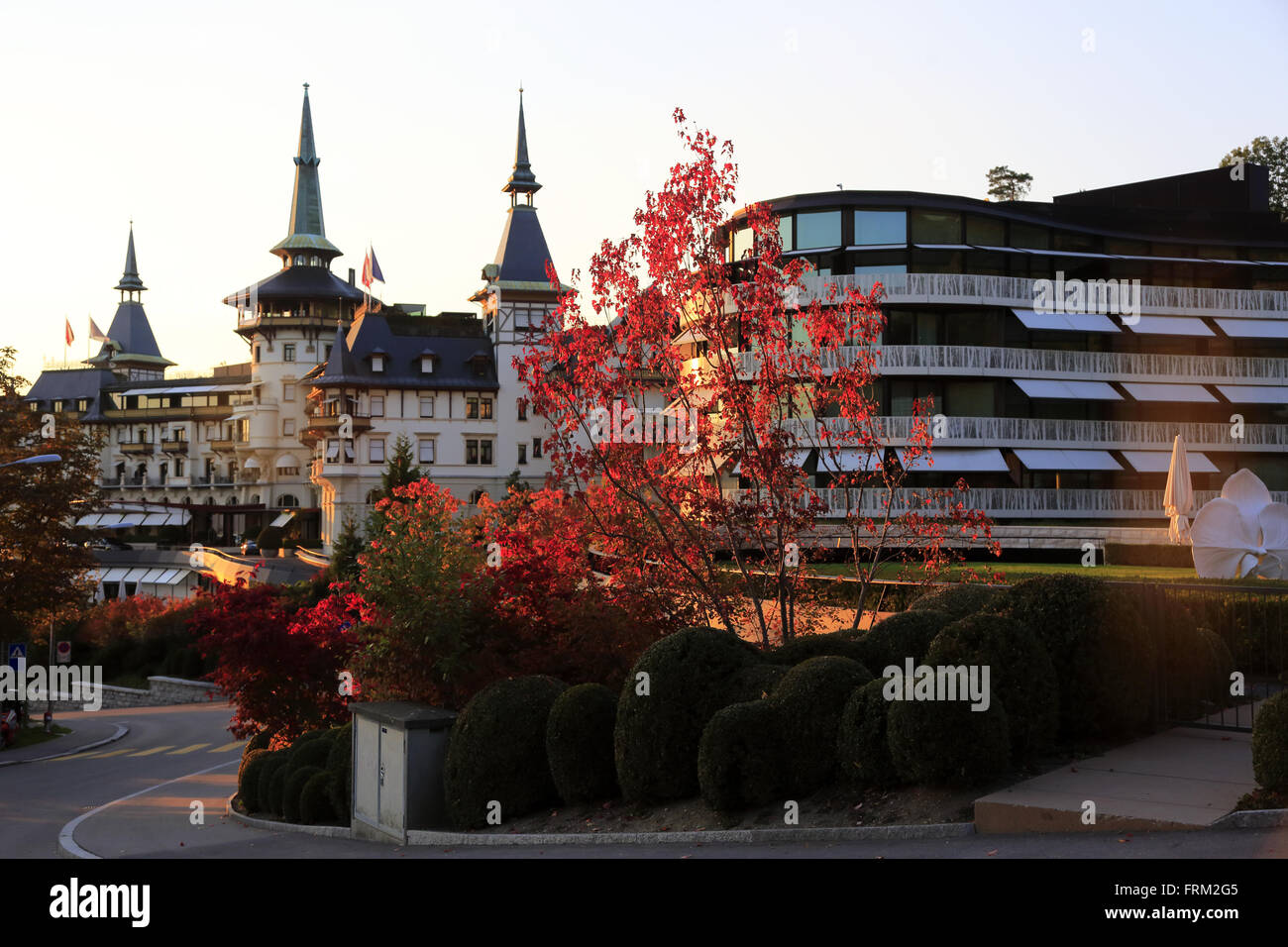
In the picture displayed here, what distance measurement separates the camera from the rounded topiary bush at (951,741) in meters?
11.8

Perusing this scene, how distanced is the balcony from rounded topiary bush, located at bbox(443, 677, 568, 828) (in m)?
31.7

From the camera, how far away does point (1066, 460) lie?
52.0 meters

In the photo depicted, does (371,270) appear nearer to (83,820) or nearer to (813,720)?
(83,820)

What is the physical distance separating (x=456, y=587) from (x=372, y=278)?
7872 centimetres

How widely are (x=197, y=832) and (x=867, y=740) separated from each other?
14.4 metres

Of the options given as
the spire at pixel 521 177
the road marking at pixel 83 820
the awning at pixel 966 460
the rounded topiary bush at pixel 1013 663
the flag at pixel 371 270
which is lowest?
the road marking at pixel 83 820

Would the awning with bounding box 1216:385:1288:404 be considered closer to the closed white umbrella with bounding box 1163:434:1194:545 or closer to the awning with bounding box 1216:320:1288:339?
the awning with bounding box 1216:320:1288:339

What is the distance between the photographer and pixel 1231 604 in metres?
17.0

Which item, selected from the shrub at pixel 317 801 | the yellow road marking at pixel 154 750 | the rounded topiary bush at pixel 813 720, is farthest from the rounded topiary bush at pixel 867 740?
the yellow road marking at pixel 154 750

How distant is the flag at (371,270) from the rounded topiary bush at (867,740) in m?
85.9

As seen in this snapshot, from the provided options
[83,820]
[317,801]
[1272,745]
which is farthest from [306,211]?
[1272,745]

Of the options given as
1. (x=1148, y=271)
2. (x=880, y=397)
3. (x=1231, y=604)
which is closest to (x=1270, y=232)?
(x=1148, y=271)

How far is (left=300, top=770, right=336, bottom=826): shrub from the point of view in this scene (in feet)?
67.6

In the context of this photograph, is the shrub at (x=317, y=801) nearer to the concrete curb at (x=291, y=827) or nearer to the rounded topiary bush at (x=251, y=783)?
the concrete curb at (x=291, y=827)
